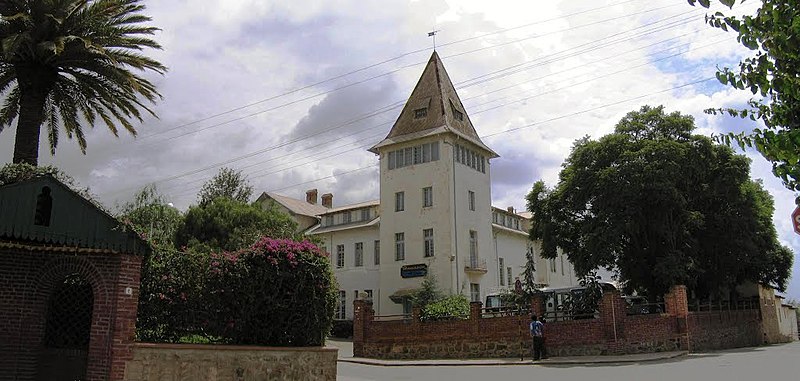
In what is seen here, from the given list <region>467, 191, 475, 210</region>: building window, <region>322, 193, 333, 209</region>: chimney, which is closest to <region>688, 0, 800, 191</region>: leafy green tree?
<region>467, 191, 475, 210</region>: building window

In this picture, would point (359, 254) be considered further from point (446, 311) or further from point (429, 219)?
point (446, 311)

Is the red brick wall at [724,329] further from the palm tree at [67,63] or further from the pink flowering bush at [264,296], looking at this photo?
the palm tree at [67,63]

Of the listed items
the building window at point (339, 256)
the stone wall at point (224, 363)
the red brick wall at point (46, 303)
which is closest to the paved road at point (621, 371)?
the stone wall at point (224, 363)

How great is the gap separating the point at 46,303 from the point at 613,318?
20818 millimetres

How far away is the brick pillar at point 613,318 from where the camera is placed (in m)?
26.3

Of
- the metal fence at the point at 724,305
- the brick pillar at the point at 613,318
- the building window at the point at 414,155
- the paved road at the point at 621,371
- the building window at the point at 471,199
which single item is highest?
the building window at the point at 414,155

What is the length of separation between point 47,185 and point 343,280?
37.3 meters

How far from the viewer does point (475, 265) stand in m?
43.5

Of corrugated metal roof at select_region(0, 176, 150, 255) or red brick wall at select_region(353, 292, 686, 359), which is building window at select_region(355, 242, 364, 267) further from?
corrugated metal roof at select_region(0, 176, 150, 255)

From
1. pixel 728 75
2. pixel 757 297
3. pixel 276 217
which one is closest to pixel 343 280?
pixel 276 217

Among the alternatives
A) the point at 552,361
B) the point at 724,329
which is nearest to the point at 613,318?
the point at 552,361

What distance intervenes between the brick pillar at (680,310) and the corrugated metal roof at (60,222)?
Result: 22840 millimetres

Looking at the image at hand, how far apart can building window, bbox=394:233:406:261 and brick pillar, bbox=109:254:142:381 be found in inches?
1229

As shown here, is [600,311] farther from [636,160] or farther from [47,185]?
[47,185]
